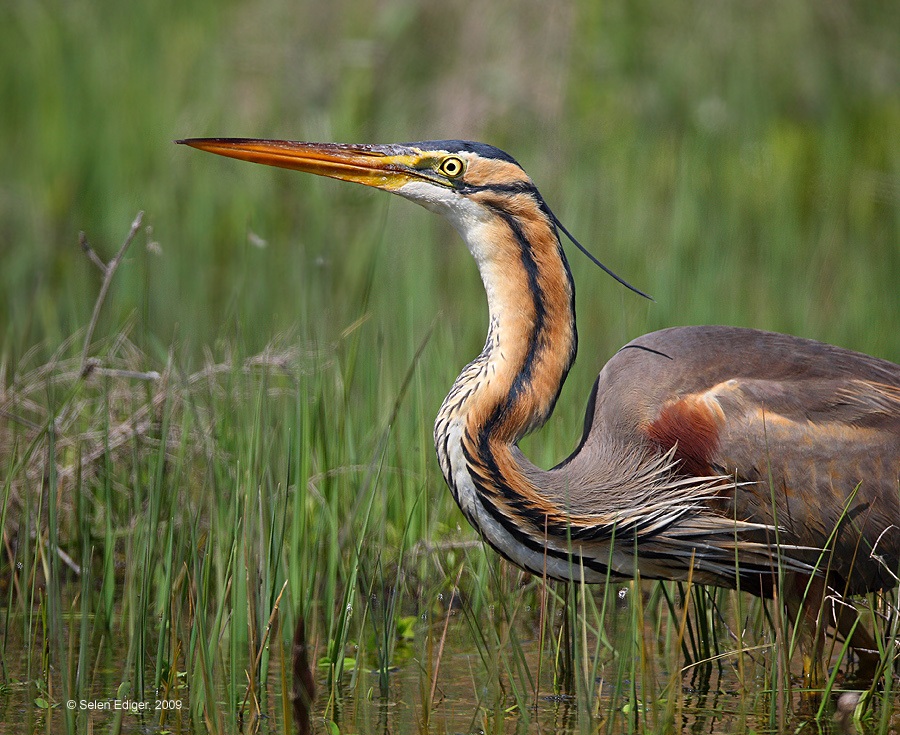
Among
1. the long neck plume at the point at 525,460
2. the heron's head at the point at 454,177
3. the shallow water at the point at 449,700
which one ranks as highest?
the heron's head at the point at 454,177

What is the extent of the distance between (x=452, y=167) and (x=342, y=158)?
0.30m

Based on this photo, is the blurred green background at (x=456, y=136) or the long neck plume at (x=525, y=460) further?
the blurred green background at (x=456, y=136)

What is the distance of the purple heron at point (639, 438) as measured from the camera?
3.34 meters

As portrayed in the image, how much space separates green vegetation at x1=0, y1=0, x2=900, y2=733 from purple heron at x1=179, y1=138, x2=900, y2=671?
0.17 m

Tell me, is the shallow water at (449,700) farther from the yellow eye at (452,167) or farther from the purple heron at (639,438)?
the yellow eye at (452,167)

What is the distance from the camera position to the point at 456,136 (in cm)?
768

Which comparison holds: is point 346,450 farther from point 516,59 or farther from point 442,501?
point 516,59

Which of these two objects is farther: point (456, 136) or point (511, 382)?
point (456, 136)
